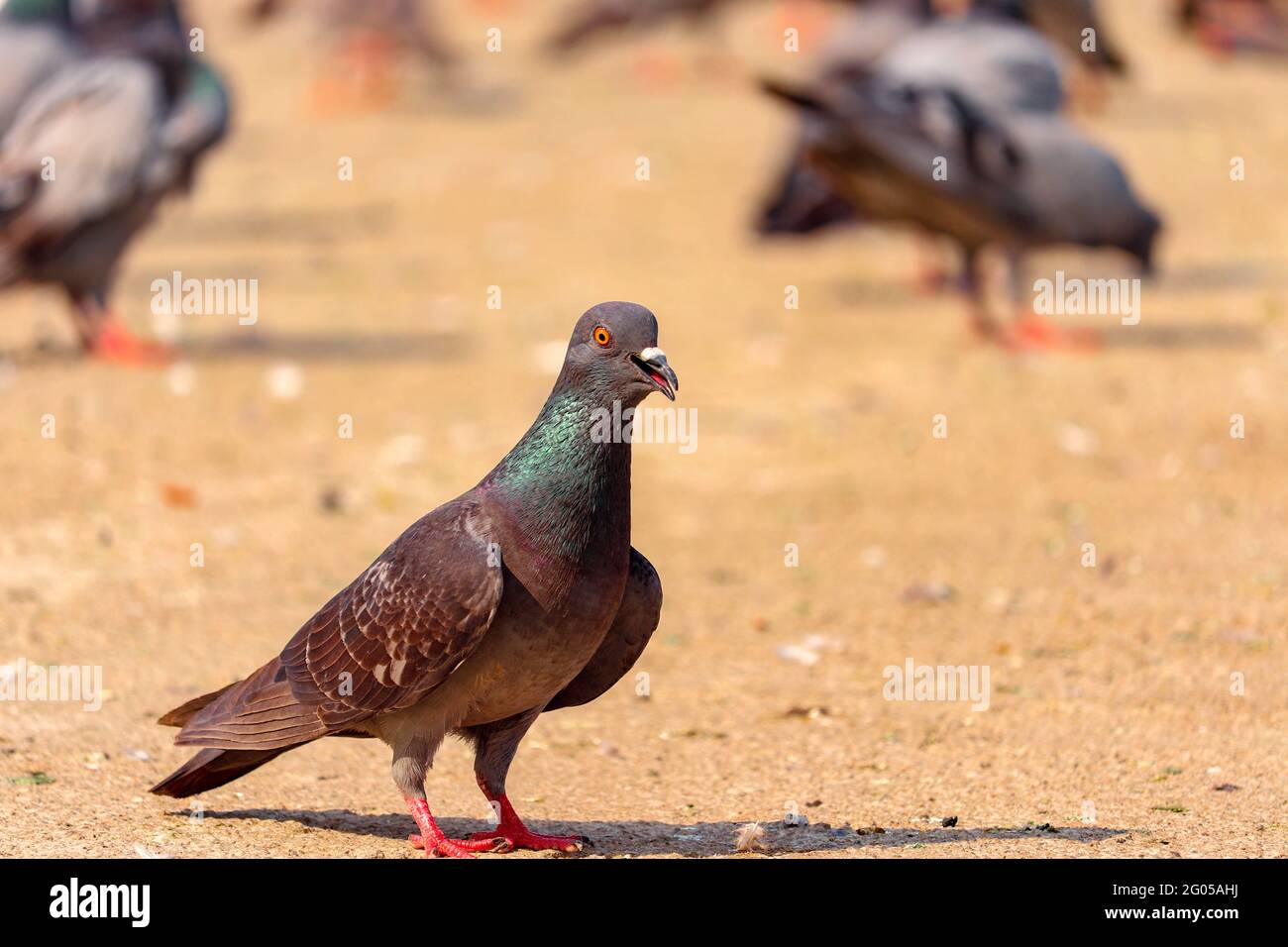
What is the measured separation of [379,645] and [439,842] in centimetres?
48

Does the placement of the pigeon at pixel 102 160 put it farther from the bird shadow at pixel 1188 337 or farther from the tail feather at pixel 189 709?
the tail feather at pixel 189 709

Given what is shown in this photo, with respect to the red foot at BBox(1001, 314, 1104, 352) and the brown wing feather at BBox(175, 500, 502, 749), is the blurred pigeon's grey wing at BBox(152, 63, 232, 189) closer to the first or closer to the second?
the red foot at BBox(1001, 314, 1104, 352)

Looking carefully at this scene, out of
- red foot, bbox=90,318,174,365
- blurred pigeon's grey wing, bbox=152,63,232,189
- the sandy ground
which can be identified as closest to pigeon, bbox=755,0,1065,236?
the sandy ground

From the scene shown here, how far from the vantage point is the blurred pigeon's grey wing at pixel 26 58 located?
438 inches

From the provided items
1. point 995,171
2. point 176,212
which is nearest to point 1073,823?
point 995,171

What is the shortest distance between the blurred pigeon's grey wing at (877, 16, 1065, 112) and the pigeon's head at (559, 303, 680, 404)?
23.6 ft

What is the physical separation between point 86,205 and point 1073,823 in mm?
7113

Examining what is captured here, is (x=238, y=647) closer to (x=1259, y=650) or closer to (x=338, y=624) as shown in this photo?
(x=338, y=624)

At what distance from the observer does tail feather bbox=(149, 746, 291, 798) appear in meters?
4.75

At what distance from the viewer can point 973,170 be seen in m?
10.9

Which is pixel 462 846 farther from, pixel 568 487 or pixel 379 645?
pixel 568 487

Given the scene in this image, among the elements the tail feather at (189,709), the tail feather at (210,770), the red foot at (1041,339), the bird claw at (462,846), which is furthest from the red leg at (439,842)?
the red foot at (1041,339)

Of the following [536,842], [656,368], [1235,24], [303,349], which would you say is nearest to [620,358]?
[656,368]

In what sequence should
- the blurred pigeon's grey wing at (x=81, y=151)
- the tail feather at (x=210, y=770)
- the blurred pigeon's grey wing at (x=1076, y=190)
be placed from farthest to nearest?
the blurred pigeon's grey wing at (x=1076, y=190)
the blurred pigeon's grey wing at (x=81, y=151)
the tail feather at (x=210, y=770)
